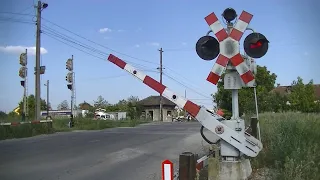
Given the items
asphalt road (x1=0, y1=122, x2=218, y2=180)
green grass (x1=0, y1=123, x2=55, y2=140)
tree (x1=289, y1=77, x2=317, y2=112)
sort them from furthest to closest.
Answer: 1. tree (x1=289, y1=77, x2=317, y2=112)
2. green grass (x1=0, y1=123, x2=55, y2=140)
3. asphalt road (x1=0, y1=122, x2=218, y2=180)

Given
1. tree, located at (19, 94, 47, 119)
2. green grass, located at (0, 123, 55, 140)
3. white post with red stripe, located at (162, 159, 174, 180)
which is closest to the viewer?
white post with red stripe, located at (162, 159, 174, 180)

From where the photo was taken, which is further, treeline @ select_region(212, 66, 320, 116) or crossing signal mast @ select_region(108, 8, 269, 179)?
treeline @ select_region(212, 66, 320, 116)

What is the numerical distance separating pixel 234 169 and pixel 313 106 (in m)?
48.2

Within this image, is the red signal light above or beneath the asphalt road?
above

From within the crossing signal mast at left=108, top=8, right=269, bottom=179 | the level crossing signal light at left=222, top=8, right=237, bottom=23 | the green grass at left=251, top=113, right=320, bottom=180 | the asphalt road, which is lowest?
the asphalt road

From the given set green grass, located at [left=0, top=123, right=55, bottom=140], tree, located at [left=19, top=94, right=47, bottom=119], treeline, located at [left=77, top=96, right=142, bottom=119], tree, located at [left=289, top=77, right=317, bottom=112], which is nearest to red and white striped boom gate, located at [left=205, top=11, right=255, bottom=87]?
green grass, located at [left=0, top=123, right=55, bottom=140]

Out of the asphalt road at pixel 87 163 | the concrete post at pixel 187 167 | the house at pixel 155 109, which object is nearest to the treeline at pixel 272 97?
the asphalt road at pixel 87 163

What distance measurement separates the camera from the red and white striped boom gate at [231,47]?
618 cm

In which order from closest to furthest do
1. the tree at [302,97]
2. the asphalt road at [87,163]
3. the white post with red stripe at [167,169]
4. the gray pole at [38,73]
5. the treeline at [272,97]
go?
the white post with red stripe at [167,169] < the asphalt road at [87,163] < the gray pole at [38,73] < the treeline at [272,97] < the tree at [302,97]

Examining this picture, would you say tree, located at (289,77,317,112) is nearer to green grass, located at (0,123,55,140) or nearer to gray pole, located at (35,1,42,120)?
gray pole, located at (35,1,42,120)

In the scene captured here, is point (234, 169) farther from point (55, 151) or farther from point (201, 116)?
point (55, 151)

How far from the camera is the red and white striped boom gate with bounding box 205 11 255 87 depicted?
6184mm

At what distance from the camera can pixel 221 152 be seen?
6406mm

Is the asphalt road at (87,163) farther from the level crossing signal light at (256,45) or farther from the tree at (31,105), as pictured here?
the tree at (31,105)
